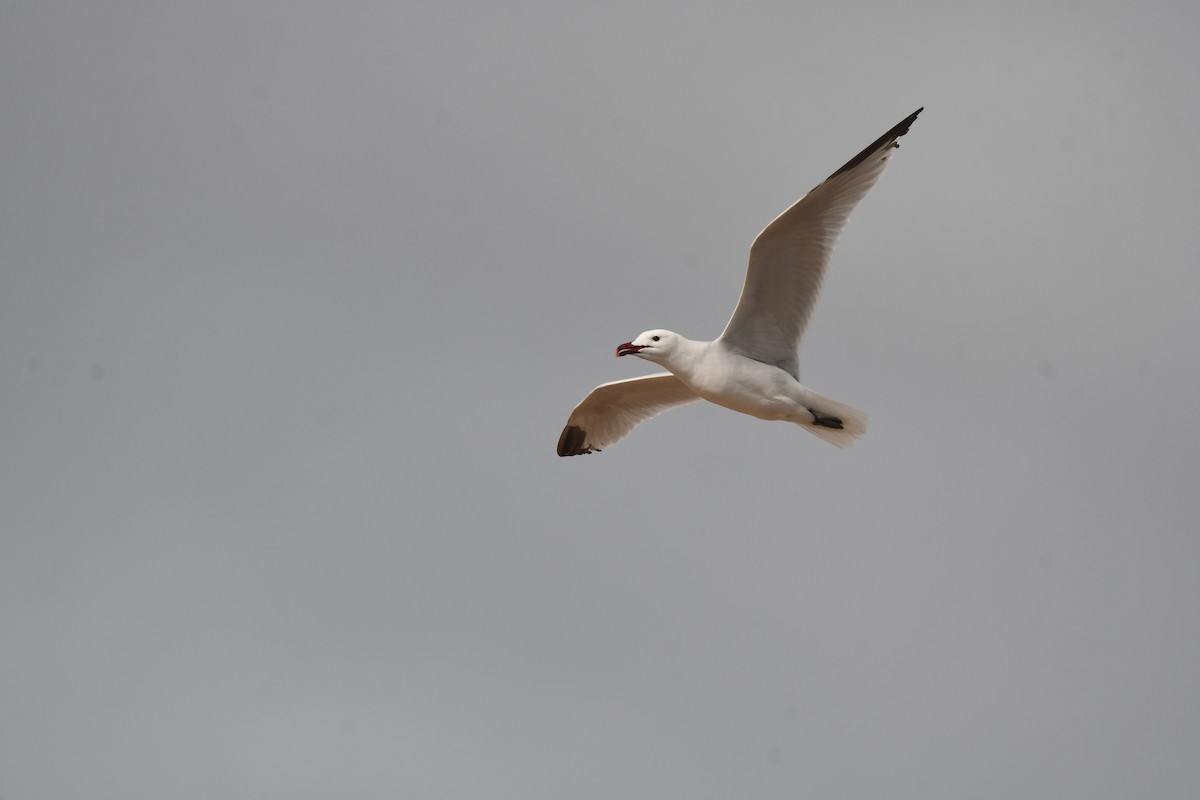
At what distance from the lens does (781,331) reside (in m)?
16.1

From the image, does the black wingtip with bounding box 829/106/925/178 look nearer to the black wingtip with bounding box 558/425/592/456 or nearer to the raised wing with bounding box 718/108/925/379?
the raised wing with bounding box 718/108/925/379

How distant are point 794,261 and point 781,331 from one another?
75 centimetres

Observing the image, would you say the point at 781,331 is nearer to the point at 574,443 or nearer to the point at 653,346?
the point at 653,346

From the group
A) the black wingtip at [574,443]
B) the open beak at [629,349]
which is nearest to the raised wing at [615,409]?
the black wingtip at [574,443]

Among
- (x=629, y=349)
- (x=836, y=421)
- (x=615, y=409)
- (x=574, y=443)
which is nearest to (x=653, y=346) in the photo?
(x=629, y=349)

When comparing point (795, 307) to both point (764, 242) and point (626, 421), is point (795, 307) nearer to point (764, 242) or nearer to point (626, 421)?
point (764, 242)

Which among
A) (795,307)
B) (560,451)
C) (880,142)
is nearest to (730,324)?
(795,307)

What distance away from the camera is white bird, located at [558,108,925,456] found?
1543 cm

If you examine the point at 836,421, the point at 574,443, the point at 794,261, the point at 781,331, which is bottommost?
the point at 836,421

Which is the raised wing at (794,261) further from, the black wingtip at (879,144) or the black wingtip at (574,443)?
the black wingtip at (574,443)

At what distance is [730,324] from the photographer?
627 inches

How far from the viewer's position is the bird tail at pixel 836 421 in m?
15.8

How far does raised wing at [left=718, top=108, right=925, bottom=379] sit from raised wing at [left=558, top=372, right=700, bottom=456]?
1.82 metres

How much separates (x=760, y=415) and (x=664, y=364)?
1.01 metres
